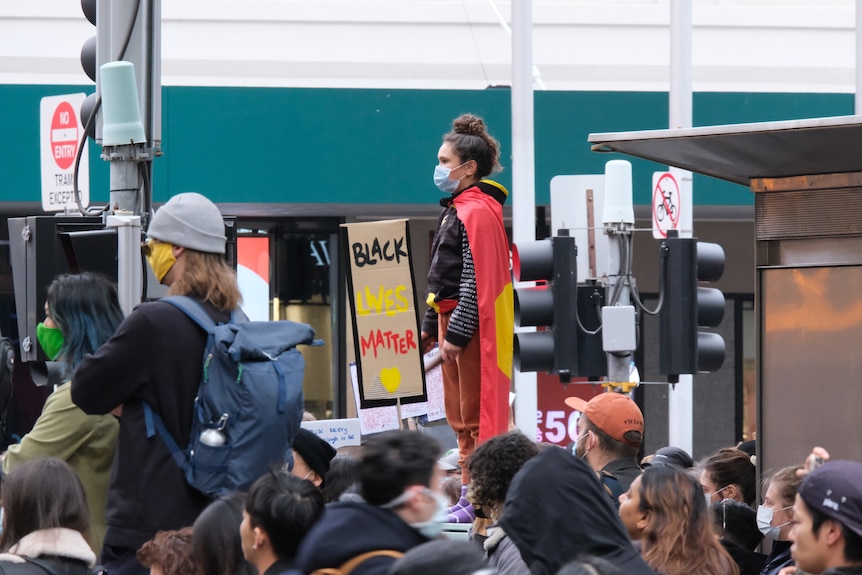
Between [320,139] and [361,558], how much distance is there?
1056 centimetres

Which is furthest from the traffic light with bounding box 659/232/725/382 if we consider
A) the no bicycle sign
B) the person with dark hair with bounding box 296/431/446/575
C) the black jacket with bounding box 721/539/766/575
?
the no bicycle sign

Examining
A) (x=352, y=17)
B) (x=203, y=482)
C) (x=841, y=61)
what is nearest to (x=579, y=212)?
(x=203, y=482)

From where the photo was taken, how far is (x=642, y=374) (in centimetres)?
1694

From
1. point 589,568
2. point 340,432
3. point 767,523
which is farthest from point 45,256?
point 589,568

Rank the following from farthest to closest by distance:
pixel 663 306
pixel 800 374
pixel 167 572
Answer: pixel 663 306 < pixel 800 374 < pixel 167 572

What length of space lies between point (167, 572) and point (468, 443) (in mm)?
2918

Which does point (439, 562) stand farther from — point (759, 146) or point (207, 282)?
point (759, 146)

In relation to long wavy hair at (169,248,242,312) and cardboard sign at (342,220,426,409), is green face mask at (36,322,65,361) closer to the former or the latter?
long wavy hair at (169,248,242,312)

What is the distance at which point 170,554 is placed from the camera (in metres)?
4.50

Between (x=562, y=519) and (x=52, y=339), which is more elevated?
(x=52, y=339)

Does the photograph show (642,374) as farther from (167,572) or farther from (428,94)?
(167,572)

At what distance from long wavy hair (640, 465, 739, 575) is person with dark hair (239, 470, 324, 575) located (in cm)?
167

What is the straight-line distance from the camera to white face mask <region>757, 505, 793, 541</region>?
19.2 feet

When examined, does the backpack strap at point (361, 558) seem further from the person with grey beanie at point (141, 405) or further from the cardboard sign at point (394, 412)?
the cardboard sign at point (394, 412)
